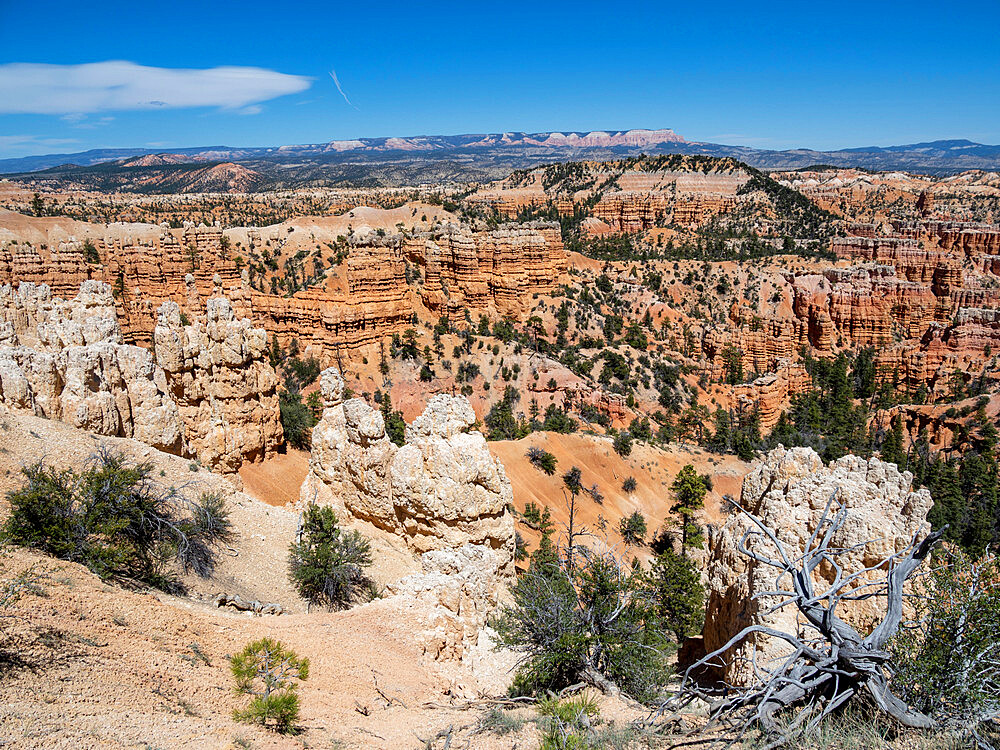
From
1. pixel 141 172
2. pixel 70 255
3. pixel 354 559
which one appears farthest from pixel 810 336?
pixel 141 172

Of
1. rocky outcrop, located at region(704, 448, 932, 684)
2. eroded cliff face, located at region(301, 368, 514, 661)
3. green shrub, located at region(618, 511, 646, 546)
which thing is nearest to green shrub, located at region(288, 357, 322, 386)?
eroded cliff face, located at region(301, 368, 514, 661)

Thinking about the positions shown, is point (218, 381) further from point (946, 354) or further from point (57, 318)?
point (946, 354)

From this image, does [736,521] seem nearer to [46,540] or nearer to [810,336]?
[46,540]

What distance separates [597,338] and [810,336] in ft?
94.5

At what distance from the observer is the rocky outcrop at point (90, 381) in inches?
541

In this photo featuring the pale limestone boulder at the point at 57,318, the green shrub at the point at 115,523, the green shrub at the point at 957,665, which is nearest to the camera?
the green shrub at the point at 957,665

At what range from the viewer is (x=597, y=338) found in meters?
48.7

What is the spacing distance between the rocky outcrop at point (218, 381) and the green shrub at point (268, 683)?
13.4 metres

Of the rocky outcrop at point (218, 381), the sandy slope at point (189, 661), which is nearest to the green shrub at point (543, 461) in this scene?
the rocky outcrop at point (218, 381)

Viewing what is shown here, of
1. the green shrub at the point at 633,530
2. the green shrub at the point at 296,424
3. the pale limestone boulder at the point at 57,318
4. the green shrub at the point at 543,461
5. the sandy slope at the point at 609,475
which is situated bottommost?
the green shrub at the point at 633,530

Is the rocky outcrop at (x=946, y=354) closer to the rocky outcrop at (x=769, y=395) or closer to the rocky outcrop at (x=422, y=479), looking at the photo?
the rocky outcrop at (x=769, y=395)

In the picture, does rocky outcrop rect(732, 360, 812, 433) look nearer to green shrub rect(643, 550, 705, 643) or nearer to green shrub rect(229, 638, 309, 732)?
green shrub rect(643, 550, 705, 643)

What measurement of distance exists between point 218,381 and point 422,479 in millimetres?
11515

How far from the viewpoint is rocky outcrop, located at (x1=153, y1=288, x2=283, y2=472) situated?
20000 millimetres
